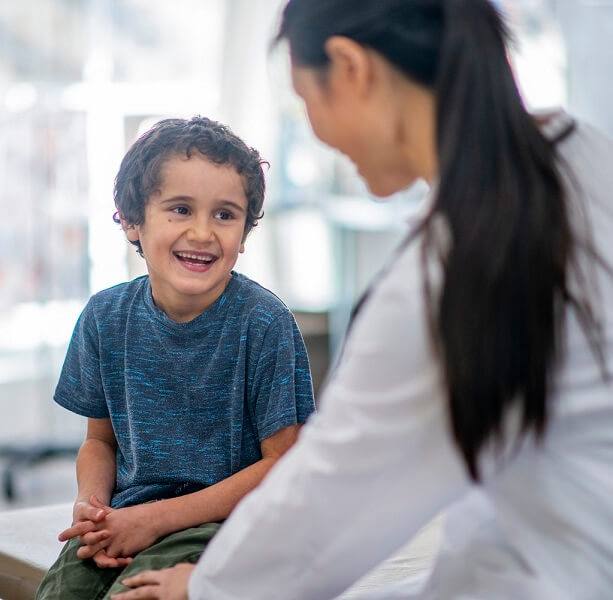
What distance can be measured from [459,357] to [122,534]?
64 cm

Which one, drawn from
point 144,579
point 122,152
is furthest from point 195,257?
point 122,152

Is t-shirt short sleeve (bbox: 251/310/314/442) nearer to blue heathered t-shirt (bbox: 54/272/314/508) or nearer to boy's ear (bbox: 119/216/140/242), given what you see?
blue heathered t-shirt (bbox: 54/272/314/508)

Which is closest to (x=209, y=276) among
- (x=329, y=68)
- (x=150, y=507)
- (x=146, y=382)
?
(x=146, y=382)

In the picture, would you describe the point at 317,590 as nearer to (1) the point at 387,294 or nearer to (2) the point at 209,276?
(1) the point at 387,294

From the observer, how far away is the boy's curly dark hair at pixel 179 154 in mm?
1406

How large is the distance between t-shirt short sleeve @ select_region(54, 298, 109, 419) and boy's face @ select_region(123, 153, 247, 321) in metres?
0.15

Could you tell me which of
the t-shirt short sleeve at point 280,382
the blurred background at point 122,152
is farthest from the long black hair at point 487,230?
the blurred background at point 122,152

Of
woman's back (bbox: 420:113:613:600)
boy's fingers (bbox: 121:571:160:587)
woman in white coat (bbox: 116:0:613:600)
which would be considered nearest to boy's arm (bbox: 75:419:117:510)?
boy's fingers (bbox: 121:571:160:587)

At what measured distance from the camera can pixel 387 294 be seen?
2.86ft

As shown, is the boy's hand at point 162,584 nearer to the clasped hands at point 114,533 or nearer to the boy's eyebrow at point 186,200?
the clasped hands at point 114,533

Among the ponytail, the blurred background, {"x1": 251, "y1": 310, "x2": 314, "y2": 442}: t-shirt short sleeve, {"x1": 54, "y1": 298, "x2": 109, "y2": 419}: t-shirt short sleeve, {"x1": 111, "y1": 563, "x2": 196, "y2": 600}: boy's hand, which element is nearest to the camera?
the ponytail

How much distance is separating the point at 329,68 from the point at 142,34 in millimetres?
3319

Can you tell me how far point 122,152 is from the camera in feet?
13.4

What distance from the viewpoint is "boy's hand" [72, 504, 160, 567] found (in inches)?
51.1
